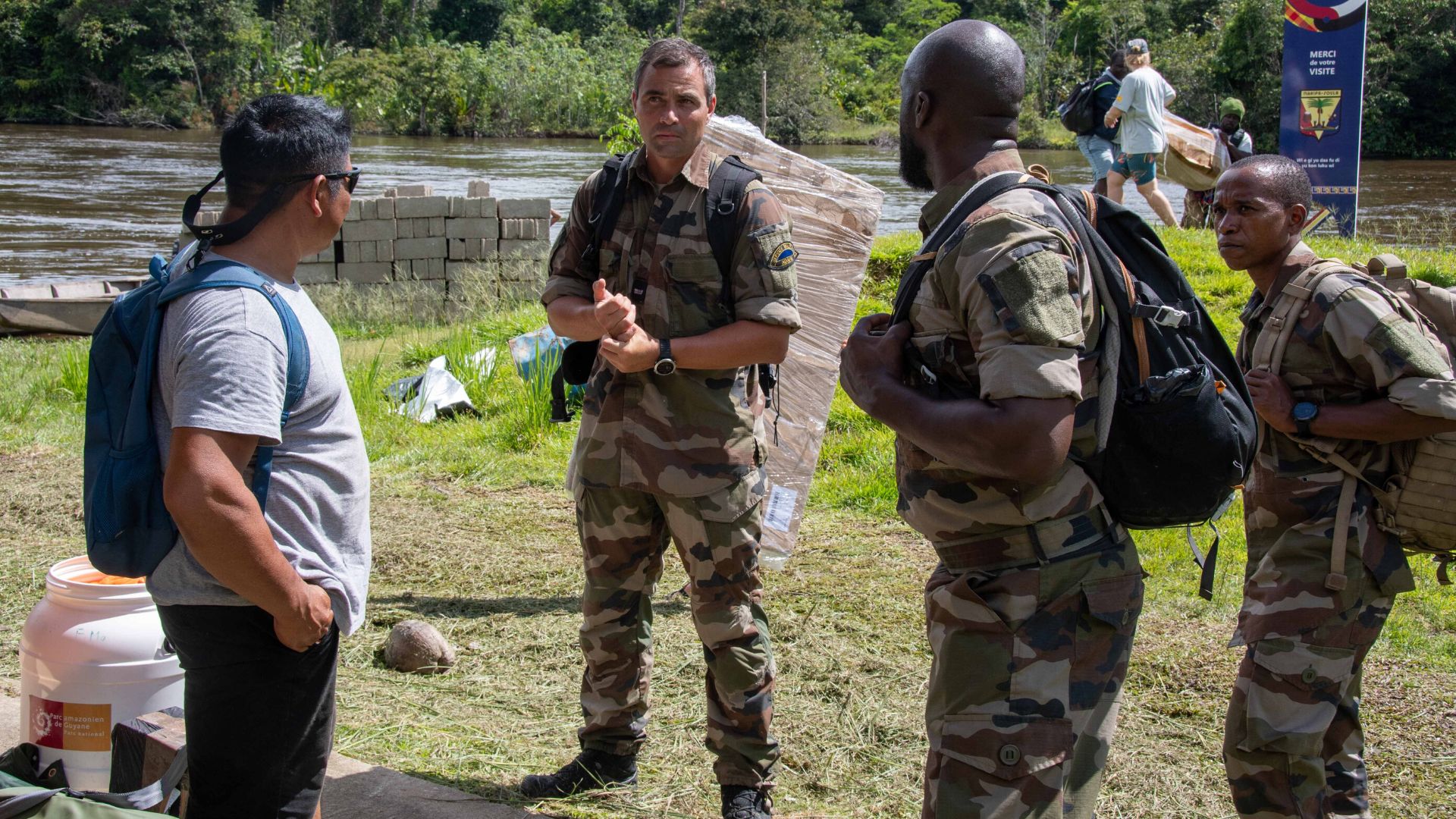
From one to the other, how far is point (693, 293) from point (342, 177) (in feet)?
3.76

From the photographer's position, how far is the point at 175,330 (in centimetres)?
215

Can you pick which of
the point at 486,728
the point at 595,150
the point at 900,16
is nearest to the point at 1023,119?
the point at 595,150

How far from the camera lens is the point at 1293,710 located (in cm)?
283

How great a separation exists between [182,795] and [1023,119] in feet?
143

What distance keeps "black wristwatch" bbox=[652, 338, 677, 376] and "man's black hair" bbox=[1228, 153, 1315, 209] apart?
1.57 m

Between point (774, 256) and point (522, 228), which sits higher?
point (774, 256)

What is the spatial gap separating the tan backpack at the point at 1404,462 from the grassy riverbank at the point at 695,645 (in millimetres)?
959

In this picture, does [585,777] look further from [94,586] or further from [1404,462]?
[1404,462]

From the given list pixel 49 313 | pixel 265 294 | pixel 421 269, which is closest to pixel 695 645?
pixel 265 294

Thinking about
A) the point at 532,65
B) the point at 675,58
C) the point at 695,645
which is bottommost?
the point at 695,645

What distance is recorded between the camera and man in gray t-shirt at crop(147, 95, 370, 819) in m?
2.09

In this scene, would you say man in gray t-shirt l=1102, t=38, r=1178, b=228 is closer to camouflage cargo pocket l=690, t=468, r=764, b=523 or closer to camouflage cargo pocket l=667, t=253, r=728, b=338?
camouflage cargo pocket l=667, t=253, r=728, b=338

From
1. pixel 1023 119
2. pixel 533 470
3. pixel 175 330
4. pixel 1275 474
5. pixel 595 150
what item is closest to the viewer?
pixel 175 330

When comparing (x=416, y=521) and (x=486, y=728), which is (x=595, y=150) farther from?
(x=486, y=728)
